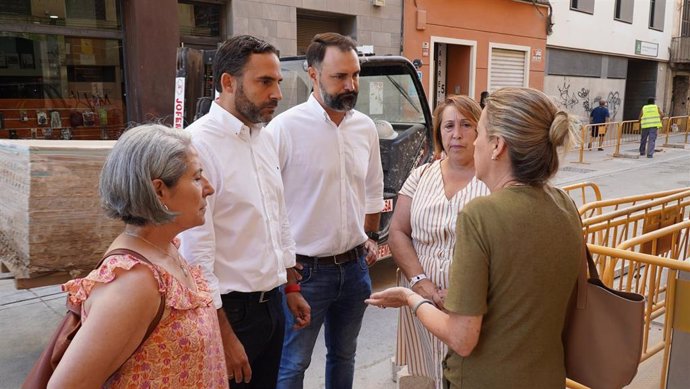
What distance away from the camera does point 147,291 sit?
135 centimetres

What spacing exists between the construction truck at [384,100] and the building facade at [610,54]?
13.9 metres

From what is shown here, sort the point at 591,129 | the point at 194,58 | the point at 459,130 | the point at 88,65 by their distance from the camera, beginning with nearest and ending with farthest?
1. the point at 459,130
2. the point at 194,58
3. the point at 88,65
4. the point at 591,129

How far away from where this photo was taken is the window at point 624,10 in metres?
20.7

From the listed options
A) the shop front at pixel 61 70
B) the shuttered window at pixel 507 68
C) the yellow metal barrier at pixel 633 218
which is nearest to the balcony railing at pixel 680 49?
the shuttered window at pixel 507 68

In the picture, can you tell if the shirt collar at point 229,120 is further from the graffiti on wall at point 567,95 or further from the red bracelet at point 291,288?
the graffiti on wall at point 567,95

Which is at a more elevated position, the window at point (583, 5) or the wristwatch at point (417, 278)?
the window at point (583, 5)

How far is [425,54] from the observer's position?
44.6 ft

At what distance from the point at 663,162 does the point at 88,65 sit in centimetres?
1425

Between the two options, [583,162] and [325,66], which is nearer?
[325,66]

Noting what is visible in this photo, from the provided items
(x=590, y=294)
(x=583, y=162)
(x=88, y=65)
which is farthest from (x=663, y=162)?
(x=590, y=294)

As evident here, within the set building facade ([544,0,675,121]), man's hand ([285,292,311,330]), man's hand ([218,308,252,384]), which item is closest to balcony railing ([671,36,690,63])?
building facade ([544,0,675,121])

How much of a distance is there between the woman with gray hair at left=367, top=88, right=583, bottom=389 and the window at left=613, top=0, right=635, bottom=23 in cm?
2224

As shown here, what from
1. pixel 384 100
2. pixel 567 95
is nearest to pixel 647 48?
pixel 567 95

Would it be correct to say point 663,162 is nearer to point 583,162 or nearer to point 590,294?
point 583,162
